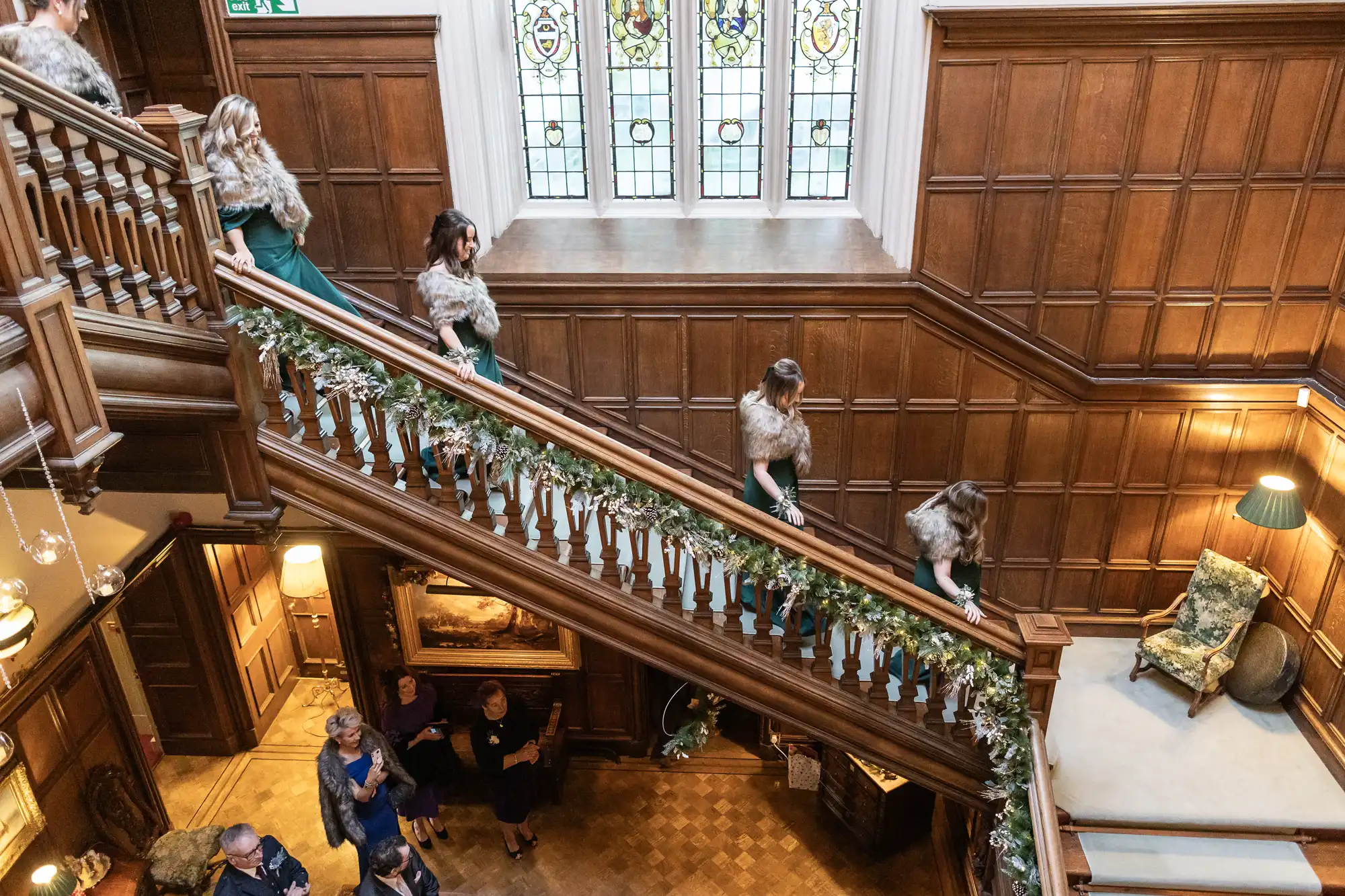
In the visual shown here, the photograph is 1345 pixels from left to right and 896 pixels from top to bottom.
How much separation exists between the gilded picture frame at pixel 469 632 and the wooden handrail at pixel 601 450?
2718 mm

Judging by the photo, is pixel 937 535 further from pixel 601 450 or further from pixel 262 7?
pixel 262 7

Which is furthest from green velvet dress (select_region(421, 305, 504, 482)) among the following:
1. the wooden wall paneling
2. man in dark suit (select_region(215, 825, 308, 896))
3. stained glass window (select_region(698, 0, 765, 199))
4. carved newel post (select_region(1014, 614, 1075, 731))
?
carved newel post (select_region(1014, 614, 1075, 731))

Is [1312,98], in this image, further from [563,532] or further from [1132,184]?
[563,532]

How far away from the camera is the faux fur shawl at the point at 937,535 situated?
17.0ft

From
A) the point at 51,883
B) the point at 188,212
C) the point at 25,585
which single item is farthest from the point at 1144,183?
the point at 51,883

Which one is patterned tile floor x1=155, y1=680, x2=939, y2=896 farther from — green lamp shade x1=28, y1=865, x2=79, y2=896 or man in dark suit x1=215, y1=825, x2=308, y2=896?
green lamp shade x1=28, y1=865, x2=79, y2=896

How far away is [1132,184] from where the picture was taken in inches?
243

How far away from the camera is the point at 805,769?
694 cm

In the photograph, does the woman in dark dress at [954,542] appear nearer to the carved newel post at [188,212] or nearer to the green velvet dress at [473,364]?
the green velvet dress at [473,364]

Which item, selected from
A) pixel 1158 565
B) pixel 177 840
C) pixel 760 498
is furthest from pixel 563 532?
→ pixel 1158 565

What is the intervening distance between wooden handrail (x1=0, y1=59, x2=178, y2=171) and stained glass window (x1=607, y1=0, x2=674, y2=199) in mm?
3801

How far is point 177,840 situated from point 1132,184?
7.38 meters

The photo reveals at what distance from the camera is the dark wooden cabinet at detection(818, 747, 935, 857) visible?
633 centimetres

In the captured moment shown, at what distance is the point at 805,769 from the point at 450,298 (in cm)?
429
